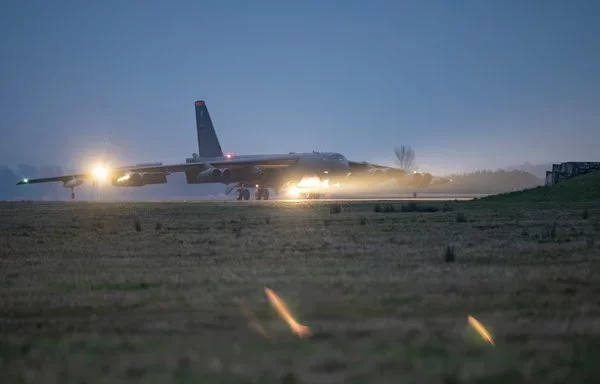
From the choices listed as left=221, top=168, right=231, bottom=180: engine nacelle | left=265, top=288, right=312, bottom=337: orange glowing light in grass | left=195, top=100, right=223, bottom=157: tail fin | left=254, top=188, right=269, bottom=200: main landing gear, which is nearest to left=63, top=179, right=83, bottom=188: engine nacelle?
left=221, top=168, right=231, bottom=180: engine nacelle

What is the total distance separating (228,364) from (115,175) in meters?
47.9

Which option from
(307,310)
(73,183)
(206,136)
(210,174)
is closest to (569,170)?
(210,174)

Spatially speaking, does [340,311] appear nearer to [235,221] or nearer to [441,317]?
[441,317]

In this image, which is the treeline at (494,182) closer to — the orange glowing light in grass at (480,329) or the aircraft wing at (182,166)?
the aircraft wing at (182,166)

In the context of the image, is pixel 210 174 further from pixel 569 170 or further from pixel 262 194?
pixel 569 170

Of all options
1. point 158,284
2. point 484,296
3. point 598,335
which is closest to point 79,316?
point 158,284

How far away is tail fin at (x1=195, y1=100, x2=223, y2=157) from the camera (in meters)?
60.7

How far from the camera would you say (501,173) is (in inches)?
3836

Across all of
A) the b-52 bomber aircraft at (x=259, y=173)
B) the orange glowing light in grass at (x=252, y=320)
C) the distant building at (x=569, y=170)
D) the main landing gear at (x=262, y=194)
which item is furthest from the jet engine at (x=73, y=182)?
the orange glowing light in grass at (x=252, y=320)

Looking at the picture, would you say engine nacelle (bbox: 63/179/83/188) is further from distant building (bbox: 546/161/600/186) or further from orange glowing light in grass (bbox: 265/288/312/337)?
orange glowing light in grass (bbox: 265/288/312/337)

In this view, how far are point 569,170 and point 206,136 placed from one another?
30575 millimetres

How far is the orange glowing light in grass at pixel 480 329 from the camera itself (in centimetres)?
569

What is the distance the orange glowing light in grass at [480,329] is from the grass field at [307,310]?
69 millimetres

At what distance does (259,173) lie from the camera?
171ft
